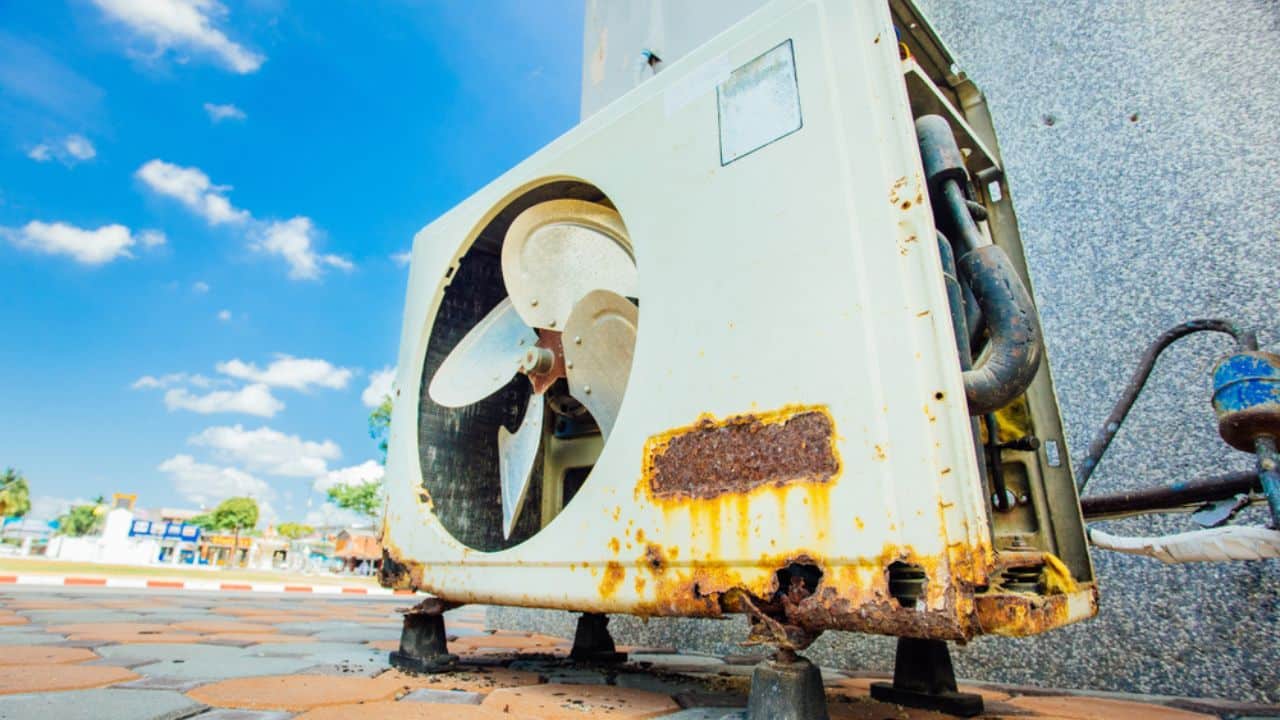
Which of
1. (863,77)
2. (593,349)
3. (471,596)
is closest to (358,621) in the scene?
(471,596)

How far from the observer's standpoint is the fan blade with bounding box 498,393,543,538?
54.0 inches

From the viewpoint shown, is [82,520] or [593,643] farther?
[82,520]

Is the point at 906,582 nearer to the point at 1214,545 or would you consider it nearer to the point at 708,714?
the point at 708,714

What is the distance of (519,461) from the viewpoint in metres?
1.41

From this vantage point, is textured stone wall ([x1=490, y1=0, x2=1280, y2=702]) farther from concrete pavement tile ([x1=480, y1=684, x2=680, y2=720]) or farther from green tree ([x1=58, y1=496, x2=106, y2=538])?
green tree ([x1=58, y1=496, x2=106, y2=538])

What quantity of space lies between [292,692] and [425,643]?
1.02 feet

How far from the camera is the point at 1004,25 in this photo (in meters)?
1.86

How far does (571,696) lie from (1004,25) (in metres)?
2.11

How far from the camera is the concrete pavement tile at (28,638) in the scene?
4.67 ft

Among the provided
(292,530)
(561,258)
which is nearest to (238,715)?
(561,258)

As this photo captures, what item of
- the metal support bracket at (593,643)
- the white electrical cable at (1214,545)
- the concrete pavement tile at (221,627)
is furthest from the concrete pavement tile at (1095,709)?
the concrete pavement tile at (221,627)

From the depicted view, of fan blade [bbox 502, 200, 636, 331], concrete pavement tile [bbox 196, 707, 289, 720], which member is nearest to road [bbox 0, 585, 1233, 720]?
concrete pavement tile [bbox 196, 707, 289, 720]

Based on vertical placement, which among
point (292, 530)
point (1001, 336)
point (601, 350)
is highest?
point (292, 530)

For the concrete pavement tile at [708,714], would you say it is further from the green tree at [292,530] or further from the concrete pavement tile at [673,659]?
the green tree at [292,530]
